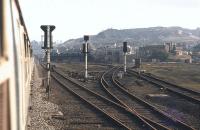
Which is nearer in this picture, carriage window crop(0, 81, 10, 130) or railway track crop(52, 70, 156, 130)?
carriage window crop(0, 81, 10, 130)

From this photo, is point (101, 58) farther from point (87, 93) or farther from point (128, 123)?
point (128, 123)

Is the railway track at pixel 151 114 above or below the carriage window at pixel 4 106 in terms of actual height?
below

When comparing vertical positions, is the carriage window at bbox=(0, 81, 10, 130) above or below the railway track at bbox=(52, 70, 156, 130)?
above

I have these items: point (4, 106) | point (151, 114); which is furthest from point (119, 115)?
point (4, 106)

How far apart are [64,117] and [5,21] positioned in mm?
11606

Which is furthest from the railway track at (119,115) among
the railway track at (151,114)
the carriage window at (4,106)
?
the carriage window at (4,106)

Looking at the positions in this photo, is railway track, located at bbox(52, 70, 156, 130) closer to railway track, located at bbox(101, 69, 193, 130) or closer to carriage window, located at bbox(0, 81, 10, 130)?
railway track, located at bbox(101, 69, 193, 130)

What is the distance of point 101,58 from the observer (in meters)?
93.3

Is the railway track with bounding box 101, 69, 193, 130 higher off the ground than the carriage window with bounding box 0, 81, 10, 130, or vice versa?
the carriage window with bounding box 0, 81, 10, 130

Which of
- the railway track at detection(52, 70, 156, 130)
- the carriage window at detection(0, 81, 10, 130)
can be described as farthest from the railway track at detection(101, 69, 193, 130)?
the carriage window at detection(0, 81, 10, 130)

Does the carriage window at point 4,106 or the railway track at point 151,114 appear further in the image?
the railway track at point 151,114

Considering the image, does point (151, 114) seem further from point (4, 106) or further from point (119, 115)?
point (4, 106)

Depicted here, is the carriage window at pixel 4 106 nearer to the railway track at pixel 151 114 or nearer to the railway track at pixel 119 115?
the railway track at pixel 119 115

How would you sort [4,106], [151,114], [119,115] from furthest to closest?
[151,114] < [119,115] < [4,106]
